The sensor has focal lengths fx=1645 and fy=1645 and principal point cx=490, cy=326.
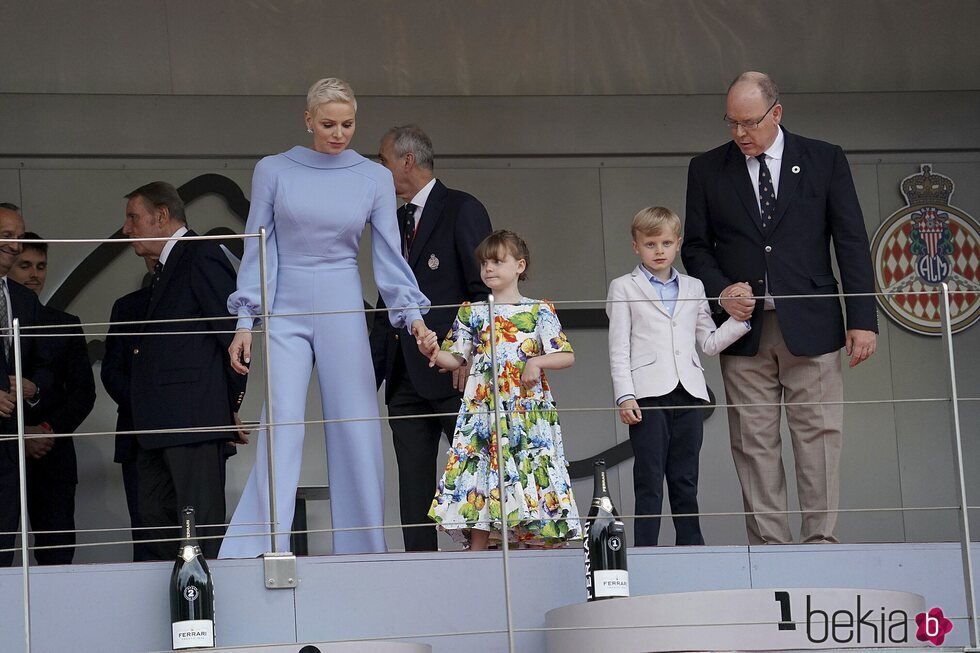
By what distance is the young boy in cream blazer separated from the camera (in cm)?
330

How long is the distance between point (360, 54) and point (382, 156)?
1.10 meters

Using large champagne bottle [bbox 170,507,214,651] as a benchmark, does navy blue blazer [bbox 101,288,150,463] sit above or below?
above

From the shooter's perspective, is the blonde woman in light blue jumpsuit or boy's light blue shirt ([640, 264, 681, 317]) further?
boy's light blue shirt ([640, 264, 681, 317])

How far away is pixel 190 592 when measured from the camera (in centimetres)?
281

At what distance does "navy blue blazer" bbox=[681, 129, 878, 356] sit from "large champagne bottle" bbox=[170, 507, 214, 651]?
122cm

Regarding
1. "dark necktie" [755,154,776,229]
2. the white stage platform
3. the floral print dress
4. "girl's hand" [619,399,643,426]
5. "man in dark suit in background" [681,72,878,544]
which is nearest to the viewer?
the white stage platform

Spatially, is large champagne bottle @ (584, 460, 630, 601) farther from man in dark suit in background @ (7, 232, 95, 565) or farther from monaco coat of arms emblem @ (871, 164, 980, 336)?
monaco coat of arms emblem @ (871, 164, 980, 336)

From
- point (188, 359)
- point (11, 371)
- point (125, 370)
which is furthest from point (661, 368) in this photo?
point (11, 371)

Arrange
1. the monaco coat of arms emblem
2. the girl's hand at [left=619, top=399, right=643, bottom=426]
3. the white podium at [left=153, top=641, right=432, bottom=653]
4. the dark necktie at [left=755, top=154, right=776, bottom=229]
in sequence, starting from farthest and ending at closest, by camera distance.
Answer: the monaco coat of arms emblem → the dark necktie at [left=755, top=154, right=776, bottom=229] → the girl's hand at [left=619, top=399, right=643, bottom=426] → the white podium at [left=153, top=641, right=432, bottom=653]

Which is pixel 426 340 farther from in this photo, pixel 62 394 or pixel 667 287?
pixel 62 394

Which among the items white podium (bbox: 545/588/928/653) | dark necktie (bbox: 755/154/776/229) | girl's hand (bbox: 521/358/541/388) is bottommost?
white podium (bbox: 545/588/928/653)

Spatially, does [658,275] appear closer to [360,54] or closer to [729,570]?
[729,570]

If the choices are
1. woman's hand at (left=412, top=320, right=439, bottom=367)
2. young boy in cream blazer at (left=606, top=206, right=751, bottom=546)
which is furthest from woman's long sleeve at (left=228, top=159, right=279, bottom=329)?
young boy in cream blazer at (left=606, top=206, right=751, bottom=546)

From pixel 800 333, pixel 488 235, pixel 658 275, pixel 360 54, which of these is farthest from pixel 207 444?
pixel 360 54
